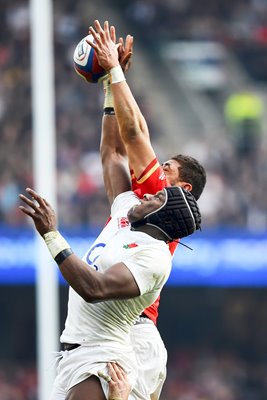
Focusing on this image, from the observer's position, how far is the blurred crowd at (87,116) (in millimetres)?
15836

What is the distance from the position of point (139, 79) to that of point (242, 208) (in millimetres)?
3444

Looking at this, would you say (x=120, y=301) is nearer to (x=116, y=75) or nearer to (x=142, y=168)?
(x=142, y=168)

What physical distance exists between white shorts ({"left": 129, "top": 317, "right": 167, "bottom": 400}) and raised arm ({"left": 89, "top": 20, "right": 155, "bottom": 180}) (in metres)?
0.86

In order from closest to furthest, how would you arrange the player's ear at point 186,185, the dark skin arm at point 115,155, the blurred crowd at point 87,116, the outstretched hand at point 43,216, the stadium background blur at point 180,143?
1. the outstretched hand at point 43,216
2. the player's ear at point 186,185
3. the dark skin arm at point 115,155
4. the blurred crowd at point 87,116
5. the stadium background blur at point 180,143

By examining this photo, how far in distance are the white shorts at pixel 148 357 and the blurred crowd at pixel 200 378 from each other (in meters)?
9.28

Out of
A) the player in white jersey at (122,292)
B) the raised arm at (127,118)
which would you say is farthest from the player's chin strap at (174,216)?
the raised arm at (127,118)

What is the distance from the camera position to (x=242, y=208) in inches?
643

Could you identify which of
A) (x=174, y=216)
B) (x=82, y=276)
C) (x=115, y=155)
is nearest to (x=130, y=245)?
(x=174, y=216)

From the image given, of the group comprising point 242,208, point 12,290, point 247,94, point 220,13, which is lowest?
point 12,290

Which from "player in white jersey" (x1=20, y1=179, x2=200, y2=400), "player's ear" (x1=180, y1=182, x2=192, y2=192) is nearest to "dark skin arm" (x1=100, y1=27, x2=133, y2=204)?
"player's ear" (x1=180, y1=182, x2=192, y2=192)

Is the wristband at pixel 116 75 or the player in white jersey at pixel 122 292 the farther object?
the wristband at pixel 116 75

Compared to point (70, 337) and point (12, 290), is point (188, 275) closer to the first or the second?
point (12, 290)

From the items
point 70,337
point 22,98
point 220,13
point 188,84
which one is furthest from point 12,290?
point 70,337

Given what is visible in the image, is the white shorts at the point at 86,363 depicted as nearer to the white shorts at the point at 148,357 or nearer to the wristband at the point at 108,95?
the white shorts at the point at 148,357
